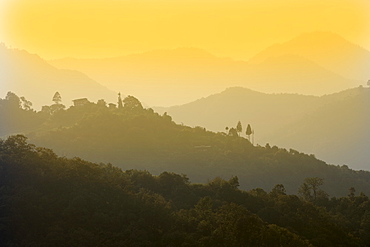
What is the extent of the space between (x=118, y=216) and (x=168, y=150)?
121 m

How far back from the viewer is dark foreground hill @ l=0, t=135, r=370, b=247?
A: 50.4 m

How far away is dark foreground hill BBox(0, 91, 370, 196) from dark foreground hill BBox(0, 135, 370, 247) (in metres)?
92.1

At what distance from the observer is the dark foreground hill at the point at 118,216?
5038 centimetres

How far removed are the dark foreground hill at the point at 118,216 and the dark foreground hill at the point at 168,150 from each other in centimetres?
9208

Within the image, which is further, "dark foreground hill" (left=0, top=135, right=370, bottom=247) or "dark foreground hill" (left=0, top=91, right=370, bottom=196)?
"dark foreground hill" (left=0, top=91, right=370, bottom=196)

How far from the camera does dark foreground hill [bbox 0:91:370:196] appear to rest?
165 m

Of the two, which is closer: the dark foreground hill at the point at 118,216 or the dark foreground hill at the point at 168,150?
the dark foreground hill at the point at 118,216

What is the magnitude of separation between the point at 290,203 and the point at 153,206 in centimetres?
2104

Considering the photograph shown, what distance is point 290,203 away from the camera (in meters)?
69.9

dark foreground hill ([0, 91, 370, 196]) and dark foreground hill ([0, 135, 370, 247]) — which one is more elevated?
dark foreground hill ([0, 91, 370, 196])

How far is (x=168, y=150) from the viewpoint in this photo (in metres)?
176

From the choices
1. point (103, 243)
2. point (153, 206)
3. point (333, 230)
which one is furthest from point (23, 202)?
point (333, 230)

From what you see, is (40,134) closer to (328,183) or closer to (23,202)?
(328,183)

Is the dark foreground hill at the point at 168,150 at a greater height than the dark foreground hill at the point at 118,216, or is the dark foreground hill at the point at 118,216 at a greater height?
the dark foreground hill at the point at 168,150
